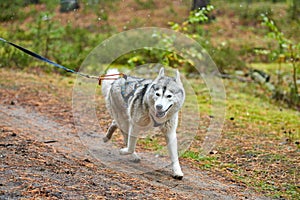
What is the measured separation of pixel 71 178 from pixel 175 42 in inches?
251

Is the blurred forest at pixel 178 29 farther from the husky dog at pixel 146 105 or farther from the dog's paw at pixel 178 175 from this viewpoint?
the dog's paw at pixel 178 175

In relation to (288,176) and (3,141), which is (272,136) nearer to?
(288,176)

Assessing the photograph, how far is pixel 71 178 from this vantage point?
404 cm

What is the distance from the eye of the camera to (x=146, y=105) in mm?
4469

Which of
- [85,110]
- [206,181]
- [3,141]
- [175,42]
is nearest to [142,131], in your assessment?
[206,181]

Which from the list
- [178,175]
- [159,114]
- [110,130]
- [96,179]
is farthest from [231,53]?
[96,179]

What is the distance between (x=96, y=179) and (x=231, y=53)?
363 inches

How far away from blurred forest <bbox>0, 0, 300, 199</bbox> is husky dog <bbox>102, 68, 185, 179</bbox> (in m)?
1.02

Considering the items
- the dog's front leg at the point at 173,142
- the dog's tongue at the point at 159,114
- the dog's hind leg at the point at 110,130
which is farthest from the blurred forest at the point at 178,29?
the dog's tongue at the point at 159,114

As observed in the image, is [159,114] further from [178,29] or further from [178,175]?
[178,29]

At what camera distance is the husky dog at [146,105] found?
165 inches

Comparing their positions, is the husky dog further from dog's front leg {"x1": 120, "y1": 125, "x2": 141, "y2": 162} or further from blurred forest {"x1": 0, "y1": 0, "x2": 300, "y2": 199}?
blurred forest {"x1": 0, "y1": 0, "x2": 300, "y2": 199}

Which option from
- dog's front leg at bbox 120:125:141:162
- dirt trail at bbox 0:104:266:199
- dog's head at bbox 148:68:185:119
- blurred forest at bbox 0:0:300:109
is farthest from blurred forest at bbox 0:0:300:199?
dog's head at bbox 148:68:185:119

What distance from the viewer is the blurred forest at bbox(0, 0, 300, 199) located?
5719mm
